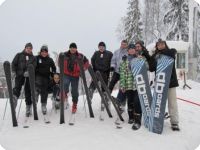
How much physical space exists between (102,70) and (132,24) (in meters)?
20.3

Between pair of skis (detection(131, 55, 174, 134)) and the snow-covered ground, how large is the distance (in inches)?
8.9

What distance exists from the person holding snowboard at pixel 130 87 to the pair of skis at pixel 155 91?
13 cm

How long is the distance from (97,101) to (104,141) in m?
2.95

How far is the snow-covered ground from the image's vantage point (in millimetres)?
5285

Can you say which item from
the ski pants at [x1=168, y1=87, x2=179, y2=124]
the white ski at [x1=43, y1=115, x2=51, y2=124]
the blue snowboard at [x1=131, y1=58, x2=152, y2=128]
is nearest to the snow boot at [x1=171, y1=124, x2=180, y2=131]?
the ski pants at [x1=168, y1=87, x2=179, y2=124]

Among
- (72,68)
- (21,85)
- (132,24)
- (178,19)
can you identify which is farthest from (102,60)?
(178,19)

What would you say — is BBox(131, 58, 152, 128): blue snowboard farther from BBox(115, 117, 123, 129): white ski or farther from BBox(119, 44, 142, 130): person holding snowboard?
BBox(115, 117, 123, 129): white ski

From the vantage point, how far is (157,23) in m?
28.7

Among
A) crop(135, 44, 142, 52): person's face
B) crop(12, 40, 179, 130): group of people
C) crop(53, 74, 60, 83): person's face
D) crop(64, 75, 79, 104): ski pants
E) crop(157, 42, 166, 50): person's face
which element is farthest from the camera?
crop(53, 74, 60, 83): person's face

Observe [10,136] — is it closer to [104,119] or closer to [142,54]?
[104,119]

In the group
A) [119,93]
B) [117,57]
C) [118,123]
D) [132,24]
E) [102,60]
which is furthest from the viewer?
[132,24]

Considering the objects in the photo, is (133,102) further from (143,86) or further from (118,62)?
(118,62)

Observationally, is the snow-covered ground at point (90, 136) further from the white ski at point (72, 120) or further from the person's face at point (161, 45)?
the person's face at point (161, 45)

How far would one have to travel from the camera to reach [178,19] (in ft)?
85.7
